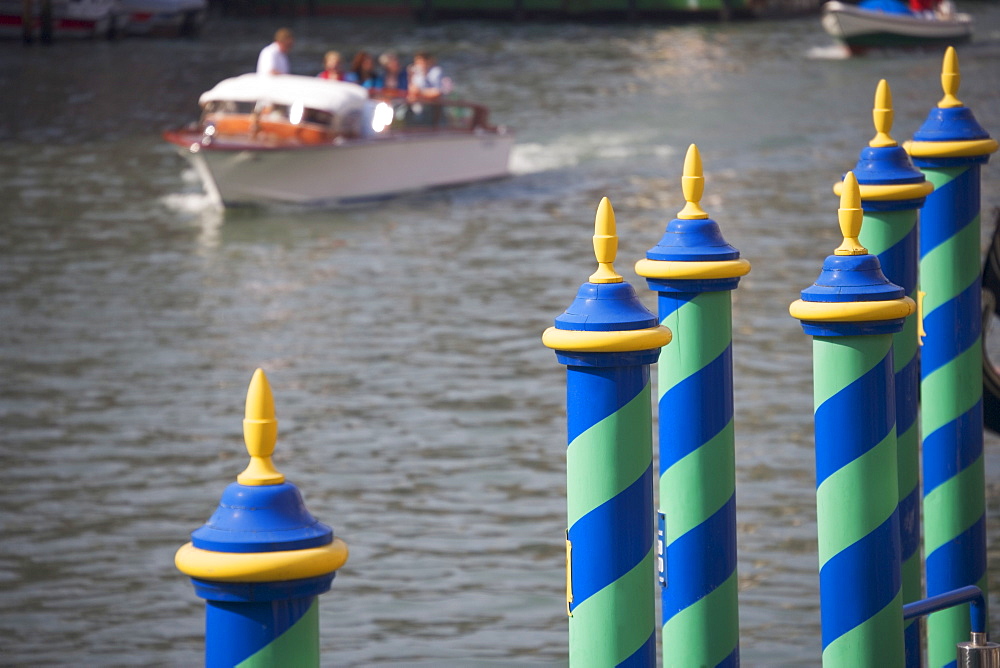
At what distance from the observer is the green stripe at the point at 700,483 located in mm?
4062

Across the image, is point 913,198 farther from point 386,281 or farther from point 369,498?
point 386,281

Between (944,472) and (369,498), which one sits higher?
(944,472)

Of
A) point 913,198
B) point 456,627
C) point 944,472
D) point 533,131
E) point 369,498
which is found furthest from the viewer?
point 533,131

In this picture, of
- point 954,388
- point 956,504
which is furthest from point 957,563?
point 954,388

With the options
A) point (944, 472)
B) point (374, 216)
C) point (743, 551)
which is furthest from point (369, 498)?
point (374, 216)

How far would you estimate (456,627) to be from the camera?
754 cm

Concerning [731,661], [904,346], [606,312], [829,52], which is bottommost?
[829,52]

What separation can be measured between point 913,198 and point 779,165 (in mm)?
17566

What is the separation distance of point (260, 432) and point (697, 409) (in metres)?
1.58

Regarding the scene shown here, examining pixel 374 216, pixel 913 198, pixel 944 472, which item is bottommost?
pixel 374 216

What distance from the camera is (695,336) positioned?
4066mm

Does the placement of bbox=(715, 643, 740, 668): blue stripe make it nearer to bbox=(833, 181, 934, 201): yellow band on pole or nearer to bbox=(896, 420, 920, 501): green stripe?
bbox=(896, 420, 920, 501): green stripe

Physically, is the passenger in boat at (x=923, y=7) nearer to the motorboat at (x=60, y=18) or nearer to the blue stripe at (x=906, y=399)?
the motorboat at (x=60, y=18)

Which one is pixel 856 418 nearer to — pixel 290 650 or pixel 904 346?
pixel 904 346
